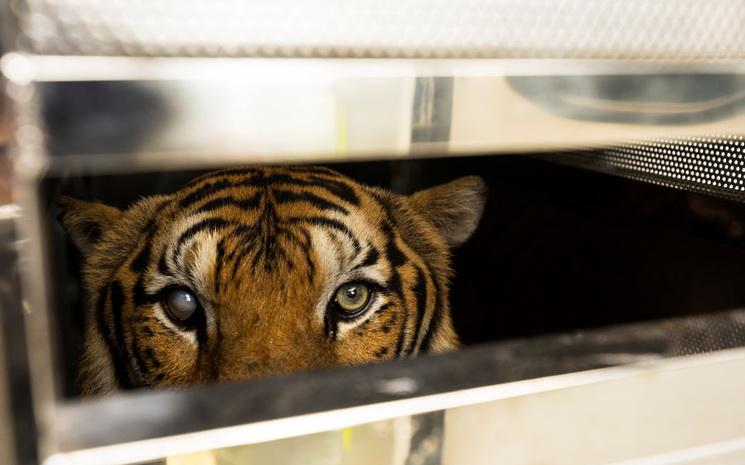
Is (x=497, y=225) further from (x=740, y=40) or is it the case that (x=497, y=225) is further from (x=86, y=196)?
(x=740, y=40)

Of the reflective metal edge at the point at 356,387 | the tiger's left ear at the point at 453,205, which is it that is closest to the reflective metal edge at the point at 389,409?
the reflective metal edge at the point at 356,387

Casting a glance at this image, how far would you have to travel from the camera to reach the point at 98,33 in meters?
0.33

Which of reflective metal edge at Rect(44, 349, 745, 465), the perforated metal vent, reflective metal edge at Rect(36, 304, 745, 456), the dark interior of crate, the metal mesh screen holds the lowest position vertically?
the dark interior of crate

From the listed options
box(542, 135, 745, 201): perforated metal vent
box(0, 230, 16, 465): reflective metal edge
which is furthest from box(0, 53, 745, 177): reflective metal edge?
box(542, 135, 745, 201): perforated metal vent

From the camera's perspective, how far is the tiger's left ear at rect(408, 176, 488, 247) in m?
1.16

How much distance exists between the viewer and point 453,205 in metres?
1.18

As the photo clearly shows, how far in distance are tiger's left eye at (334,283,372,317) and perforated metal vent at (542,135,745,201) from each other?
0.49 meters

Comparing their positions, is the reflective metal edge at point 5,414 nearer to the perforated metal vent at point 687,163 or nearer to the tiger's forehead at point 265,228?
the tiger's forehead at point 265,228

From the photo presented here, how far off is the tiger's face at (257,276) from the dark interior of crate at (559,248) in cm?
8

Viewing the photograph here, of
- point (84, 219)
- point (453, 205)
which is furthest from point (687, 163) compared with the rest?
point (84, 219)

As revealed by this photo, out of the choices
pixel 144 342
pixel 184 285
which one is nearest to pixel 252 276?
pixel 184 285

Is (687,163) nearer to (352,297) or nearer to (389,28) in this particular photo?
(352,297)

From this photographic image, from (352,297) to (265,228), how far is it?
0.19 metres

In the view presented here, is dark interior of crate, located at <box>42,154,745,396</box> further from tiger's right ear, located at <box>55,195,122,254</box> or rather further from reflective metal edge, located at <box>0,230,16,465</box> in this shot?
reflective metal edge, located at <box>0,230,16,465</box>
